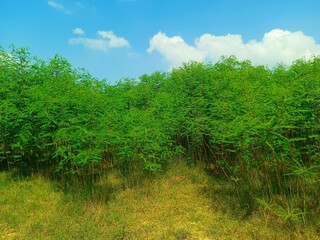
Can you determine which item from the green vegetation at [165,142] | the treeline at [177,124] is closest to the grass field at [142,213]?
the green vegetation at [165,142]

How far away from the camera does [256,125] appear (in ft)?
20.3

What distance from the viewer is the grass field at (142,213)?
619cm

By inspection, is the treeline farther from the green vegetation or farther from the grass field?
the grass field

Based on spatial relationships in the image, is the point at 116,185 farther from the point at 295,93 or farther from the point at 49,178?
the point at 295,93

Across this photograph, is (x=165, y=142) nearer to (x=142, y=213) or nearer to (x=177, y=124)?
(x=177, y=124)

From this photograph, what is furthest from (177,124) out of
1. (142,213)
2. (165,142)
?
(142,213)

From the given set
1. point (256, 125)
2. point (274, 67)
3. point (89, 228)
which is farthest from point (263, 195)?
point (274, 67)

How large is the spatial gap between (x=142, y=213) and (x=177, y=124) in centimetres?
472

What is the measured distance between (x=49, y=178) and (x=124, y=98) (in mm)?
5134

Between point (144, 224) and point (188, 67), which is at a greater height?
point (188, 67)

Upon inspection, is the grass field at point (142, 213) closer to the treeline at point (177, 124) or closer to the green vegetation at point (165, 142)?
the green vegetation at point (165, 142)

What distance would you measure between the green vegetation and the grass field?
0.16 ft

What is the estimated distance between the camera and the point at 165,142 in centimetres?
1034

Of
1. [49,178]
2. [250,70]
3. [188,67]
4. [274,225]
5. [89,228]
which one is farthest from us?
[188,67]
